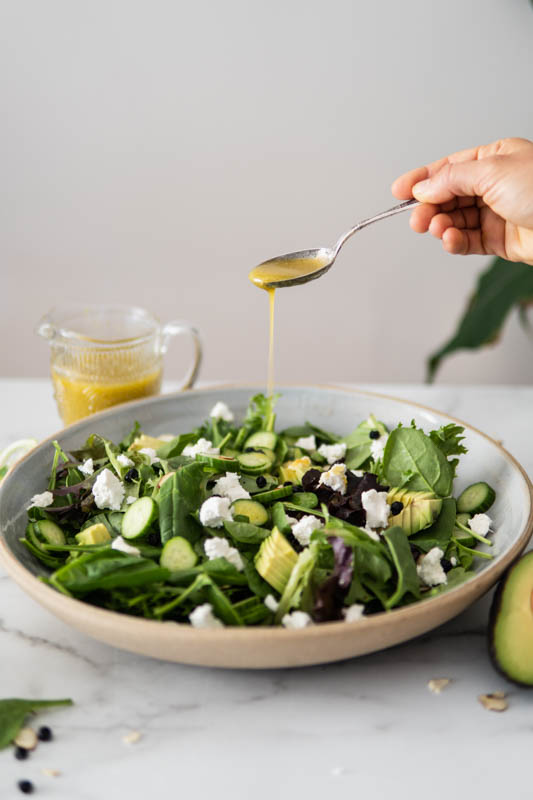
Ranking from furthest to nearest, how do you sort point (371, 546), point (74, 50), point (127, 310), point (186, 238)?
point (186, 238), point (74, 50), point (127, 310), point (371, 546)

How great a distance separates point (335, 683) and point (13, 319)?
299 centimetres

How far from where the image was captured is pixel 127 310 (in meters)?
2.46

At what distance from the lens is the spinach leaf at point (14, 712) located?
1224mm

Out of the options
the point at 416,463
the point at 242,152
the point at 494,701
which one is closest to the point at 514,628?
the point at 494,701

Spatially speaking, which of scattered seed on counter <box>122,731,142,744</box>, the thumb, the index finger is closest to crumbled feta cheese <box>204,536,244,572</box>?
scattered seed on counter <box>122,731,142,744</box>

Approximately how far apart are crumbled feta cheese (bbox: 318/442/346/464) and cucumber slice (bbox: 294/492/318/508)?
29 centimetres

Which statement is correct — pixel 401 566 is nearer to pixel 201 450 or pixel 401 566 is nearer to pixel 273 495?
pixel 273 495

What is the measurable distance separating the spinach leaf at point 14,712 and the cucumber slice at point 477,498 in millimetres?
920

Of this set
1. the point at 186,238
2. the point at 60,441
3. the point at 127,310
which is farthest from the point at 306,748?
the point at 186,238

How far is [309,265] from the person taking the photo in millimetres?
2035

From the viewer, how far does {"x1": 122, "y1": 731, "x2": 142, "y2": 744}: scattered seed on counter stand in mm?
1225

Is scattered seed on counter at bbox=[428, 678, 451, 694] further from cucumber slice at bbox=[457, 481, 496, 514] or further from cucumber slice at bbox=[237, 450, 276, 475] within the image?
cucumber slice at bbox=[237, 450, 276, 475]

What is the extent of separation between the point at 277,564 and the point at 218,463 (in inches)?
14.5

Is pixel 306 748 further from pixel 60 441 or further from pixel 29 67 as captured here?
pixel 29 67
